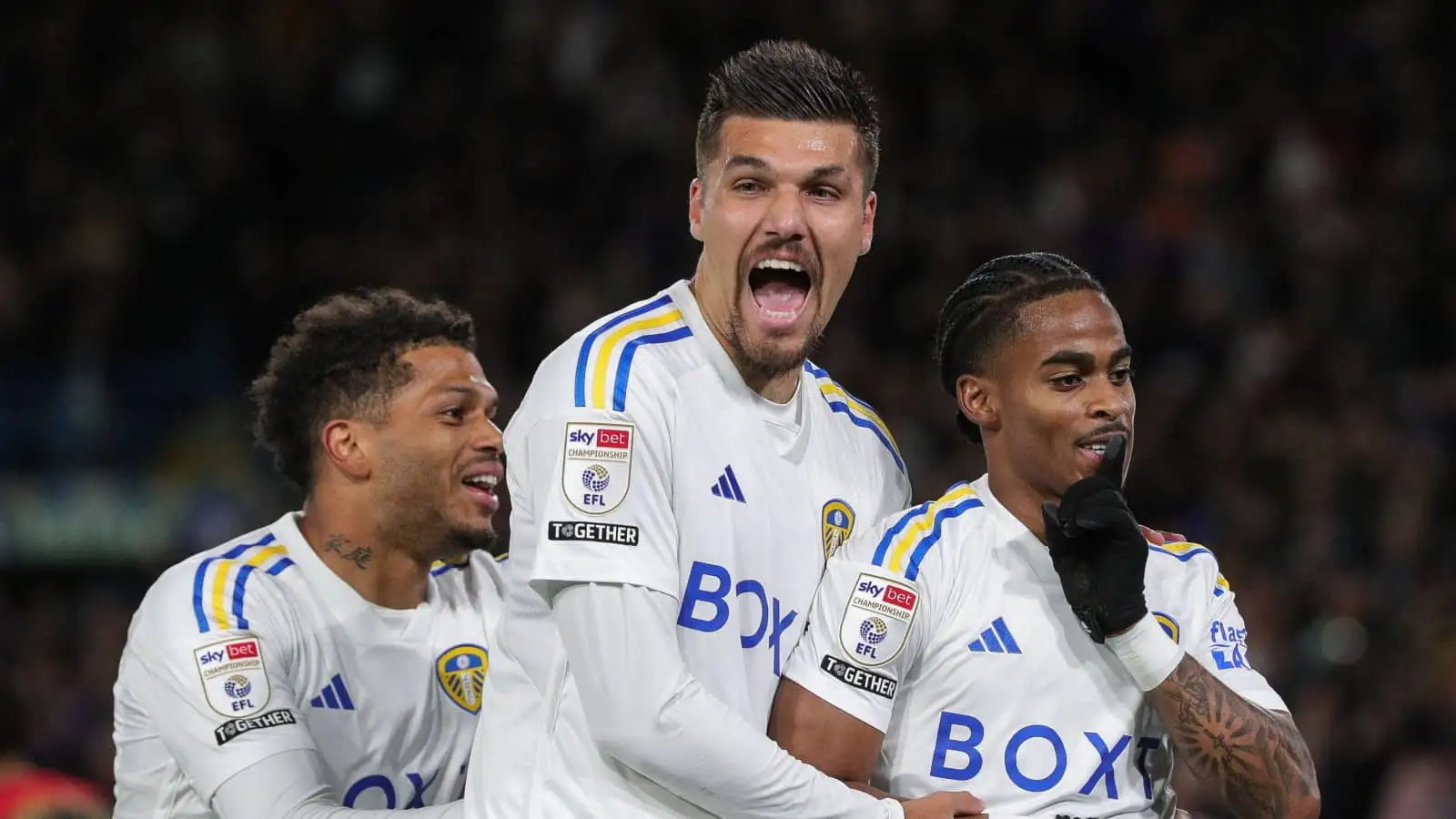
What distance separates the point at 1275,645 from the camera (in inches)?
341

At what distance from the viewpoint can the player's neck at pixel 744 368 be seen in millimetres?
3961

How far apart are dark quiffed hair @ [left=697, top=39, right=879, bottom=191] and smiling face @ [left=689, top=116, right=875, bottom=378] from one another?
0.03 m

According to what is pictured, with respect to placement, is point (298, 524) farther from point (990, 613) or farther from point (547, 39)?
point (547, 39)

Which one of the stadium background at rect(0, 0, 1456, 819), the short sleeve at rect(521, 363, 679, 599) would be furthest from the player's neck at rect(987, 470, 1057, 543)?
the stadium background at rect(0, 0, 1456, 819)

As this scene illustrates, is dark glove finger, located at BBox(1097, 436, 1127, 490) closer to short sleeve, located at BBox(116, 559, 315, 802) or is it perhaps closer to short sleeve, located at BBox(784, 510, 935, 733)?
short sleeve, located at BBox(784, 510, 935, 733)

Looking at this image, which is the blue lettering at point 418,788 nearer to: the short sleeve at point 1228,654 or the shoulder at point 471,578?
the shoulder at point 471,578

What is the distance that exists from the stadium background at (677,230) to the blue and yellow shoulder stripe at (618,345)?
212 inches

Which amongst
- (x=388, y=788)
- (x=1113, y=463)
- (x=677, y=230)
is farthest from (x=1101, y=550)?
(x=677, y=230)

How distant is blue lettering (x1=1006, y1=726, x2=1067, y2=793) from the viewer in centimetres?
384

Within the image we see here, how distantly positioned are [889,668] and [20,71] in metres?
10.8

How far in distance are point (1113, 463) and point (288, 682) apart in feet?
7.47

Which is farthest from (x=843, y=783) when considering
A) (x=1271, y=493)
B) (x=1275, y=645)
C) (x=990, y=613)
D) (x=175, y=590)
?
(x=1271, y=493)

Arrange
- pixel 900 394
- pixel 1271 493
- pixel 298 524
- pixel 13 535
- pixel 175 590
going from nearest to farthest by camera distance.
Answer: pixel 175 590, pixel 298 524, pixel 1271 493, pixel 900 394, pixel 13 535

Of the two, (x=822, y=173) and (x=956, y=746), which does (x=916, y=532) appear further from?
(x=822, y=173)
